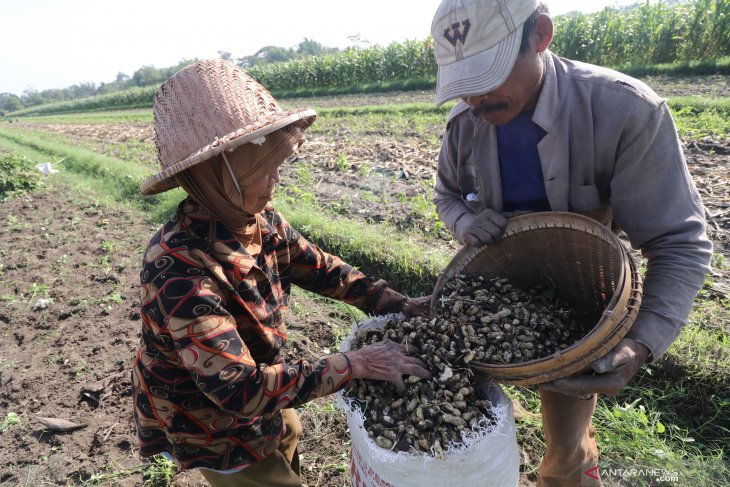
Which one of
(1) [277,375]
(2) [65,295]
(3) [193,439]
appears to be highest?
(1) [277,375]

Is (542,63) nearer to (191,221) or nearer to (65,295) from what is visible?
(191,221)

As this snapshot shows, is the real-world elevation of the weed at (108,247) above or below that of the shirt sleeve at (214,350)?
below

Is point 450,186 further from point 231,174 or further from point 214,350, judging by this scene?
point 214,350

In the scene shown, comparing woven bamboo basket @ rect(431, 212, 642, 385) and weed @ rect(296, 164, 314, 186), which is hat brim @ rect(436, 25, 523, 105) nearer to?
woven bamboo basket @ rect(431, 212, 642, 385)

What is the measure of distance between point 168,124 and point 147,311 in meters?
0.66

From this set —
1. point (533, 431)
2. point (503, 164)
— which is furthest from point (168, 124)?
point (533, 431)

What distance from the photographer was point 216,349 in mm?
1513

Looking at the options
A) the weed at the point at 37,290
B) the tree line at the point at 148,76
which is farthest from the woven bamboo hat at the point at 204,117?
the tree line at the point at 148,76

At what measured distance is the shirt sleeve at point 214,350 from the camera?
4.95 ft

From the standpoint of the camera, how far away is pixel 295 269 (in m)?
2.26

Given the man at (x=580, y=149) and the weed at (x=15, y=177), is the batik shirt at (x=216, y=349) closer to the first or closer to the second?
the man at (x=580, y=149)

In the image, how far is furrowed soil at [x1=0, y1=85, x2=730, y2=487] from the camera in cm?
306

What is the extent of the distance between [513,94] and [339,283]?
1193 mm

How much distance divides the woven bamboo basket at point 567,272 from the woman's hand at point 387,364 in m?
0.21
